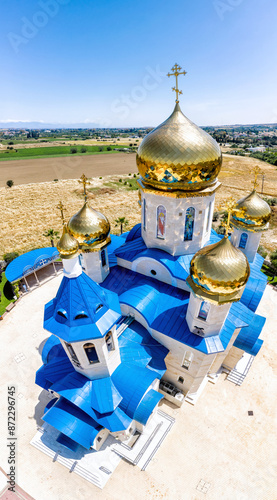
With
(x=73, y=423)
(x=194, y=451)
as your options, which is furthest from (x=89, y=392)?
(x=194, y=451)

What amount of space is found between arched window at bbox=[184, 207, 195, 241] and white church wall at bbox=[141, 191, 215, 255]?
0.15m

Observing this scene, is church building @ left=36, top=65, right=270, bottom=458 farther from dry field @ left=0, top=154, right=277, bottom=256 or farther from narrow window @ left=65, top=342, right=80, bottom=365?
dry field @ left=0, top=154, right=277, bottom=256

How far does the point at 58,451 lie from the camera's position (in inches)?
384

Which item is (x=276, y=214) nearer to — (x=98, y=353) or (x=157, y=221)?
(x=157, y=221)

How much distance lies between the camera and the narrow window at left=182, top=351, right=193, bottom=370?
10.1 meters

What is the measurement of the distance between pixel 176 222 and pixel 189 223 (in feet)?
2.38

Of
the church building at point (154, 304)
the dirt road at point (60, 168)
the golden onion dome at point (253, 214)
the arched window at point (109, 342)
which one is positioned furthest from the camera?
the dirt road at point (60, 168)

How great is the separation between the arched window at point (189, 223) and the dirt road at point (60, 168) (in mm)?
50764

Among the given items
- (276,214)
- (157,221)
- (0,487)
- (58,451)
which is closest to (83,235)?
(157,221)

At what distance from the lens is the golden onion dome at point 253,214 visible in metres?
12.2

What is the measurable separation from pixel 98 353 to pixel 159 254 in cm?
494

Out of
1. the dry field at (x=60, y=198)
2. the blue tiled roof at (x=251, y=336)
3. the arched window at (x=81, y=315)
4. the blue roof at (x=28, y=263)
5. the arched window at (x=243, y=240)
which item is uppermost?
the arched window at (x=81, y=315)

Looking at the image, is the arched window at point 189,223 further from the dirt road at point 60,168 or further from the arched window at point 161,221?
the dirt road at point 60,168

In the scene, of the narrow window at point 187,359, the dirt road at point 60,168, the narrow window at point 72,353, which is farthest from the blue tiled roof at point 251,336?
the dirt road at point 60,168
